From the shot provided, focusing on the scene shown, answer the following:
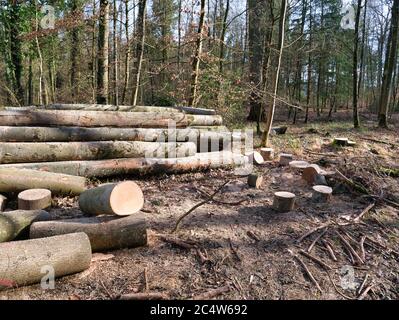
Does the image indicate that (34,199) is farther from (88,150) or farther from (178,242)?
(178,242)

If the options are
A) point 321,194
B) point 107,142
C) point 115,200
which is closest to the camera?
point 115,200

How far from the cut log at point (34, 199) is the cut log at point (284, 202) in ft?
10.8

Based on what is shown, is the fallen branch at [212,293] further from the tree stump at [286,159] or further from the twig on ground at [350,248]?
the tree stump at [286,159]

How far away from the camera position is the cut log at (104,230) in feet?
10.8

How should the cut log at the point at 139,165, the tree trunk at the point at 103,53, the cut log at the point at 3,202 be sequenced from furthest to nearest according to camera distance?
the tree trunk at the point at 103,53
the cut log at the point at 139,165
the cut log at the point at 3,202

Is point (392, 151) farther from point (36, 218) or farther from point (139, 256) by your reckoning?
point (36, 218)

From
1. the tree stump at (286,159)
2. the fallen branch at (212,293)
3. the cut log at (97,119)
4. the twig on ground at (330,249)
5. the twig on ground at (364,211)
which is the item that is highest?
the cut log at (97,119)

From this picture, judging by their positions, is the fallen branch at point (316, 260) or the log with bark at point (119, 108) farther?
the log with bark at point (119, 108)

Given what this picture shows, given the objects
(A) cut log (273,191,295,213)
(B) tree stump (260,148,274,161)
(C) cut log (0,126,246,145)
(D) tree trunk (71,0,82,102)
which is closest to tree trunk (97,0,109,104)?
(C) cut log (0,126,246,145)

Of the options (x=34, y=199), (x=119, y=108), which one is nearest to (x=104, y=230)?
(x=34, y=199)

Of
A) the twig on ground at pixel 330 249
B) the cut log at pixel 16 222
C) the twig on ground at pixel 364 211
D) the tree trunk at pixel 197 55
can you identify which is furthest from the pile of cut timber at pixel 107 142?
the twig on ground at pixel 330 249

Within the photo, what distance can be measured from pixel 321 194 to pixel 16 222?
14.4 ft

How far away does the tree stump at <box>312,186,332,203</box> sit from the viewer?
5.05 metres

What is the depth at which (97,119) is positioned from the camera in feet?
20.7
